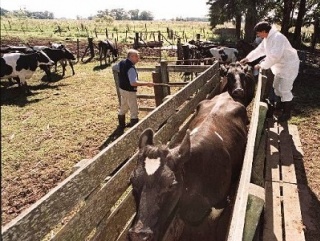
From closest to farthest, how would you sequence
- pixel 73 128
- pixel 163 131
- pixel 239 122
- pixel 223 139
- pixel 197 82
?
1. pixel 223 139
2. pixel 163 131
3. pixel 239 122
4. pixel 197 82
5. pixel 73 128

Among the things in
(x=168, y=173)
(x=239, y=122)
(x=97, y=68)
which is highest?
(x=168, y=173)

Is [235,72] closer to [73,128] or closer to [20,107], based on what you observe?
[73,128]

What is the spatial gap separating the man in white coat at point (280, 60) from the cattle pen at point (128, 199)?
154 centimetres

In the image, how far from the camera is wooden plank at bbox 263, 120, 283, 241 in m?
3.68

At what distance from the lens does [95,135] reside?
26.4 feet

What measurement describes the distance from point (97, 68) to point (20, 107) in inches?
350

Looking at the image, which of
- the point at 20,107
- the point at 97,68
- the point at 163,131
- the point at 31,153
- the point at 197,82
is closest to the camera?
the point at 163,131

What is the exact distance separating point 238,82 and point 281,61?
1437 mm

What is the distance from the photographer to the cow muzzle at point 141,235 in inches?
87.0

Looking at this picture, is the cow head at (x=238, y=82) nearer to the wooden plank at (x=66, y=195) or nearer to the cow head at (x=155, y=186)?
the wooden plank at (x=66, y=195)

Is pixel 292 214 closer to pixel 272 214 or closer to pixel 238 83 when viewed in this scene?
pixel 272 214

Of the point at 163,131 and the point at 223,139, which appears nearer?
the point at 223,139

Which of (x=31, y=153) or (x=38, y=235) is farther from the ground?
(x=38, y=235)

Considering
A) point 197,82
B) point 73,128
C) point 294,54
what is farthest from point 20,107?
point 294,54
